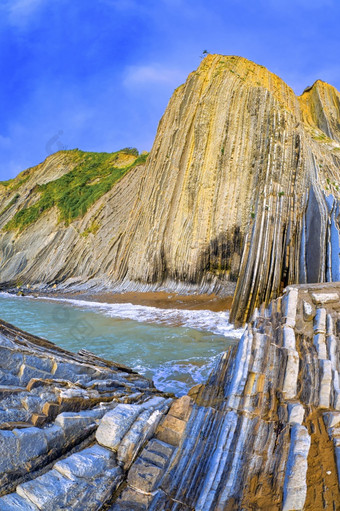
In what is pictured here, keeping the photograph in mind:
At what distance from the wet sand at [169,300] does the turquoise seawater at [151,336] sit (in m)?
0.62

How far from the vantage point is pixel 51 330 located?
10.7 meters

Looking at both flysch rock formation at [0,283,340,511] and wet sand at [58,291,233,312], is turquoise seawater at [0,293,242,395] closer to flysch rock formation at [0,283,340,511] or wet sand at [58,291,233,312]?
wet sand at [58,291,233,312]

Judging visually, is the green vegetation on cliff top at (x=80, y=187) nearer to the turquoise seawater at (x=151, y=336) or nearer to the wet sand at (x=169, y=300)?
the wet sand at (x=169, y=300)

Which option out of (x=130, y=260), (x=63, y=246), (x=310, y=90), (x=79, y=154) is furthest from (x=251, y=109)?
(x=79, y=154)

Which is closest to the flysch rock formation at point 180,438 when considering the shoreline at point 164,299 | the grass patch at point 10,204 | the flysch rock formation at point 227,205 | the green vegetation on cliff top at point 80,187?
the flysch rock formation at point 227,205

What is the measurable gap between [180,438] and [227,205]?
1358cm

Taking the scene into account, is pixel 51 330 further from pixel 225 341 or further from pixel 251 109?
pixel 251 109

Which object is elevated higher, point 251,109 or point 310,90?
point 310,90

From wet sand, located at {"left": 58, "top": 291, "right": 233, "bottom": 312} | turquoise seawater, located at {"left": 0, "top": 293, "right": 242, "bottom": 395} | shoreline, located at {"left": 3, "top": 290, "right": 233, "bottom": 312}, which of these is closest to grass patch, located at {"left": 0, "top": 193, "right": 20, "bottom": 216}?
shoreline, located at {"left": 3, "top": 290, "right": 233, "bottom": 312}

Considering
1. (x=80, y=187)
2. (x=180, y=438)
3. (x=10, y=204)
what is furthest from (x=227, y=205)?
(x=10, y=204)

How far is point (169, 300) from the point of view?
50.5 feet

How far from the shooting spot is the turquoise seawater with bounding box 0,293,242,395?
664 cm

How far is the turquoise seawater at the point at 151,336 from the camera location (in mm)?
6637

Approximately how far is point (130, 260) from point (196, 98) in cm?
1109
